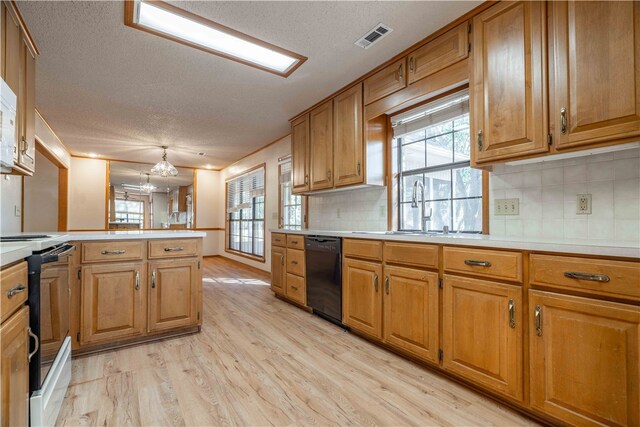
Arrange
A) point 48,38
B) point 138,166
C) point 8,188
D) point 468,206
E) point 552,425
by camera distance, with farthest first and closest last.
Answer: point 138,166
point 8,188
point 468,206
point 48,38
point 552,425

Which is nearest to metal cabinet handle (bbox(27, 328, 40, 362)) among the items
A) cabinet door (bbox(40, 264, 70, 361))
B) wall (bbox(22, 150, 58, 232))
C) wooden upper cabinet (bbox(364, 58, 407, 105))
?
cabinet door (bbox(40, 264, 70, 361))

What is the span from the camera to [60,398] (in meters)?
1.63

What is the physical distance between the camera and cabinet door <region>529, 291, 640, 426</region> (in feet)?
4.13

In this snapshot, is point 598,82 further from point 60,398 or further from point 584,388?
point 60,398

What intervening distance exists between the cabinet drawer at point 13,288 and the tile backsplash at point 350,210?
270cm

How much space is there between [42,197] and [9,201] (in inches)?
126

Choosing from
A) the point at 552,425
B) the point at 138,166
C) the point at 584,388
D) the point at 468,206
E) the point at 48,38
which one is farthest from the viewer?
the point at 138,166

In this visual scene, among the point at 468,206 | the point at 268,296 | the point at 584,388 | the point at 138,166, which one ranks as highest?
the point at 138,166

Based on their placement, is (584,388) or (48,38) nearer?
(584,388)

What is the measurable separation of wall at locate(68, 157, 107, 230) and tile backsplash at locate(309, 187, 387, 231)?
5437 millimetres

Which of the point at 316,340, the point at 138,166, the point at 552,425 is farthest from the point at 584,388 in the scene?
the point at 138,166

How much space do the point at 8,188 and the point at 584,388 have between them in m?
5.25

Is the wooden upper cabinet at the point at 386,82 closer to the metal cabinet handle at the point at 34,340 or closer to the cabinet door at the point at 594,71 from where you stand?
the cabinet door at the point at 594,71

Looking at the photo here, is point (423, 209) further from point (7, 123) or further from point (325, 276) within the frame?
point (7, 123)
